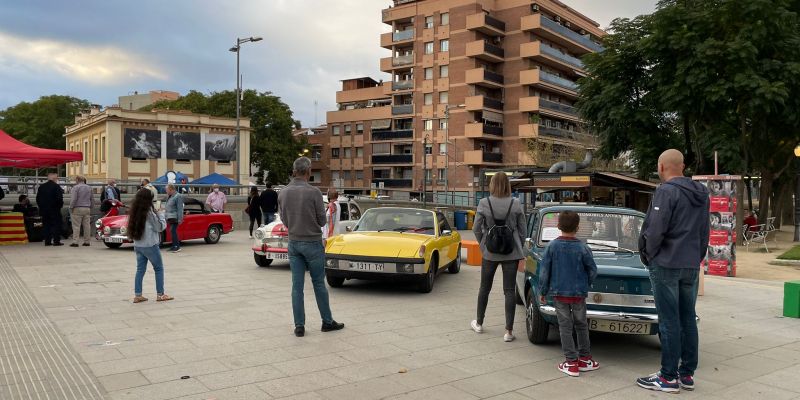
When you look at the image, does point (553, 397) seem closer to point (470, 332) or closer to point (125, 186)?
point (470, 332)

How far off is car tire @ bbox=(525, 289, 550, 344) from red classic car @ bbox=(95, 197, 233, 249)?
1201 centimetres

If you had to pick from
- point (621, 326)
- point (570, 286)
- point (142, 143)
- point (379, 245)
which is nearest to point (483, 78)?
point (142, 143)

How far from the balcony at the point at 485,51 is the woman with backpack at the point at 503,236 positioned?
54409 millimetres

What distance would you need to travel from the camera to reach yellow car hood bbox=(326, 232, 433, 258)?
30.3 feet

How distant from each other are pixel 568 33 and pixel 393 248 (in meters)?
59.5

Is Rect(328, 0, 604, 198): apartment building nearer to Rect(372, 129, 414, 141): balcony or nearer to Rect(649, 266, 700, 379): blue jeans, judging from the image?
Rect(372, 129, 414, 141): balcony

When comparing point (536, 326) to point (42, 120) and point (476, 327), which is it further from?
point (42, 120)

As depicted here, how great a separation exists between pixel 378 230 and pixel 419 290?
146cm

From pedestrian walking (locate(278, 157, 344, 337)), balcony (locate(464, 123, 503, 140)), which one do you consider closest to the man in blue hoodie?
pedestrian walking (locate(278, 157, 344, 337))

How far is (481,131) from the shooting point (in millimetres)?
59312

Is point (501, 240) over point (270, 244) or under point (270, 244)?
over

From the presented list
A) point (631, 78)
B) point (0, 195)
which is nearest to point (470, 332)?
point (0, 195)

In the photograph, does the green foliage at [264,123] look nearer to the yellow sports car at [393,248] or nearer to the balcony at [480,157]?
the balcony at [480,157]

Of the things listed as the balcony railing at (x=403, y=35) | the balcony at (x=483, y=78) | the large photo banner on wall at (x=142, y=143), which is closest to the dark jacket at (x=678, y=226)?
the balcony at (x=483, y=78)
